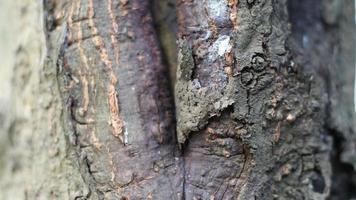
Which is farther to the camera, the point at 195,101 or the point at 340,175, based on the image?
the point at 340,175

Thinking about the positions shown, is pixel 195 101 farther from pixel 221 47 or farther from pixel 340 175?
pixel 340 175

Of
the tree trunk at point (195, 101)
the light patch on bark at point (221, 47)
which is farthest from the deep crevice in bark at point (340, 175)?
the light patch on bark at point (221, 47)

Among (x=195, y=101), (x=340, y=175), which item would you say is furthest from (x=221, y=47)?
(x=340, y=175)

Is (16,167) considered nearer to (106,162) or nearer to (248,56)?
(106,162)

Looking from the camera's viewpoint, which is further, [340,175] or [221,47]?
[340,175]

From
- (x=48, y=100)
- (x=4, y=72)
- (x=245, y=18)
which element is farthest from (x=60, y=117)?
(x=245, y=18)

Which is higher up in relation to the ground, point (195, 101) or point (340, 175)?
point (195, 101)

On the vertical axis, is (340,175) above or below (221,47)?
below

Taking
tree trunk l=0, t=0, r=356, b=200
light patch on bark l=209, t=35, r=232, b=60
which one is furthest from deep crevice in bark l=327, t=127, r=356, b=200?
light patch on bark l=209, t=35, r=232, b=60
